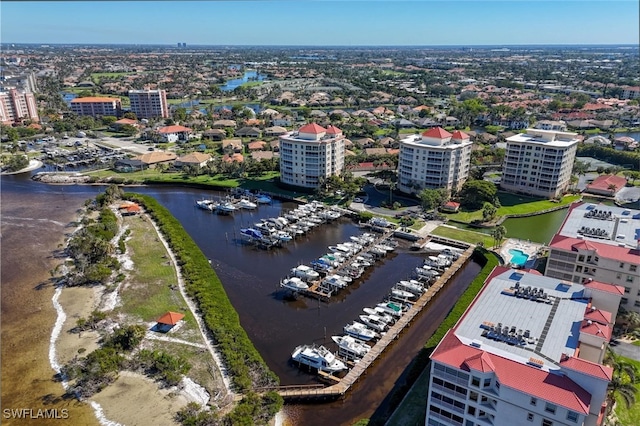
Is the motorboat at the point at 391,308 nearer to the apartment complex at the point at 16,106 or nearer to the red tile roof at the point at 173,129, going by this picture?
the red tile roof at the point at 173,129

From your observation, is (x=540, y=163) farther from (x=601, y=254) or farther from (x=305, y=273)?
(x=305, y=273)

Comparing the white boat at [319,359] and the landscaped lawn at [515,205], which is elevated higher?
the landscaped lawn at [515,205]

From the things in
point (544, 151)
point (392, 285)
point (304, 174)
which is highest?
point (544, 151)

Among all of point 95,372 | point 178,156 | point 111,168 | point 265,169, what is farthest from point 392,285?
point 111,168

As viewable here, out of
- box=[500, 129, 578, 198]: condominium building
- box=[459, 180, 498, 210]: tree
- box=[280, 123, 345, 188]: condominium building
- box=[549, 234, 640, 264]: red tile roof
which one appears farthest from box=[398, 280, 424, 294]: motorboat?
box=[500, 129, 578, 198]: condominium building

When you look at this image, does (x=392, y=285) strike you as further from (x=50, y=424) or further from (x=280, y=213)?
(x=50, y=424)

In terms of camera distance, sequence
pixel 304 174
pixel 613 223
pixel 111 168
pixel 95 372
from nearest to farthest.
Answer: pixel 95 372, pixel 613 223, pixel 304 174, pixel 111 168

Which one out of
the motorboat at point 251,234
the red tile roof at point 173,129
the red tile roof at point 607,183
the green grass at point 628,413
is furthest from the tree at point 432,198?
the red tile roof at point 173,129

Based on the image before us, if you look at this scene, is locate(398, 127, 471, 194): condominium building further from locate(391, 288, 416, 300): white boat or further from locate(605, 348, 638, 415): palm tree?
locate(605, 348, 638, 415): palm tree
